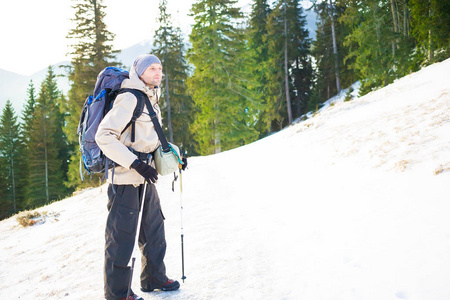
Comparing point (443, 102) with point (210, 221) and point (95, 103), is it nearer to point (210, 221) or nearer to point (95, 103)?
point (210, 221)

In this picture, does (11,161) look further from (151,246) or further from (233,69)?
(151,246)

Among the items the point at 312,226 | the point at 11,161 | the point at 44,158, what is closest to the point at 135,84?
the point at 312,226

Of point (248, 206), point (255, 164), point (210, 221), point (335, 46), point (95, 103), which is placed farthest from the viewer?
point (335, 46)

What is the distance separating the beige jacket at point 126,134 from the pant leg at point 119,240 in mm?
159

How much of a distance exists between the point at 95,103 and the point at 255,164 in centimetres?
606

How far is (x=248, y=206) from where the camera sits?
5.75 meters

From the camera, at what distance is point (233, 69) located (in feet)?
67.2

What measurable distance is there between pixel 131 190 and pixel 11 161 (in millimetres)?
41215

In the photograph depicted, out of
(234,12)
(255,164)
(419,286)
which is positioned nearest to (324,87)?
(234,12)

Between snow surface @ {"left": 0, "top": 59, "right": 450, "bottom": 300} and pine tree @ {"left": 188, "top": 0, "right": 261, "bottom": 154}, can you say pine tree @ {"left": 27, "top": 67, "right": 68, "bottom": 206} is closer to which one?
pine tree @ {"left": 188, "top": 0, "right": 261, "bottom": 154}

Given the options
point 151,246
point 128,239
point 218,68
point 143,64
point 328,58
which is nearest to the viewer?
point 128,239

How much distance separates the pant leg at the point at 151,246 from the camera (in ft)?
10.2

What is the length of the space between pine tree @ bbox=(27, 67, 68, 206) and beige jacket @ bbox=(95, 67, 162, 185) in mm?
33351

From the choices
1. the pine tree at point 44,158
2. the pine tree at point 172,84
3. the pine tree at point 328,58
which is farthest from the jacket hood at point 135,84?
the pine tree at point 44,158
